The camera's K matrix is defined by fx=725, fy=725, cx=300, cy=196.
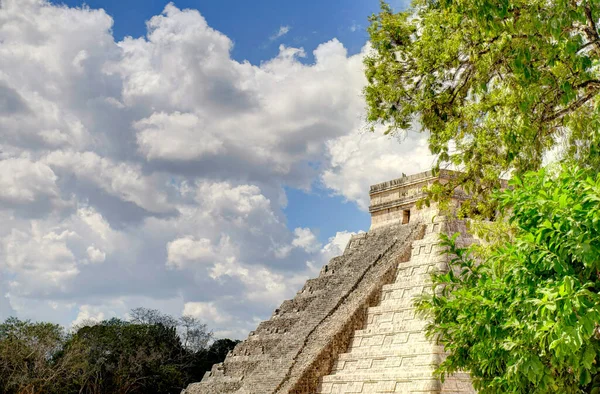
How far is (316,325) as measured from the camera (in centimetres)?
1591

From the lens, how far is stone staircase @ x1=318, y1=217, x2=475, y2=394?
480 inches

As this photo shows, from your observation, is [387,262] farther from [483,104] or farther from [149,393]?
[149,393]

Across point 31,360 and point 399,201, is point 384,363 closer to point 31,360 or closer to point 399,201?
point 399,201

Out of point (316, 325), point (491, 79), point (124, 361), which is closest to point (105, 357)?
point (124, 361)

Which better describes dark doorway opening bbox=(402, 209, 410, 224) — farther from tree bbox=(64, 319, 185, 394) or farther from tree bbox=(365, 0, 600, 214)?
tree bbox=(64, 319, 185, 394)

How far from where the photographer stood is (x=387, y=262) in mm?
16250

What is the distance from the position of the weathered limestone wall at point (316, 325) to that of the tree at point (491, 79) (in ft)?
19.4

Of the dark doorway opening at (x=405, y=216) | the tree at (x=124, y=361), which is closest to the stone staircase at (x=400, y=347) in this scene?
the dark doorway opening at (x=405, y=216)

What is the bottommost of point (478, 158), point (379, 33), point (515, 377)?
point (515, 377)

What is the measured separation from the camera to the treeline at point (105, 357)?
27.2m

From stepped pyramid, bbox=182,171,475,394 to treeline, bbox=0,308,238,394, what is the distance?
449 inches

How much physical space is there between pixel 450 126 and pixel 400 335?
18.5ft

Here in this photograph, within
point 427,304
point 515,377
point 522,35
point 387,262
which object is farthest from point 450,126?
point 387,262

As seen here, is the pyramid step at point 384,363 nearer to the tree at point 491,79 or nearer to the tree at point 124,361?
the tree at point 491,79
